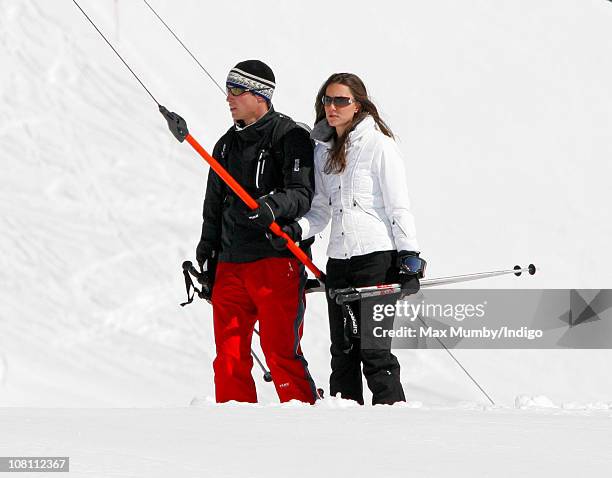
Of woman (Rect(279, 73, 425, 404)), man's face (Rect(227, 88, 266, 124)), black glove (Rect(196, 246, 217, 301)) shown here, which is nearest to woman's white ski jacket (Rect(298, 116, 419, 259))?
woman (Rect(279, 73, 425, 404))

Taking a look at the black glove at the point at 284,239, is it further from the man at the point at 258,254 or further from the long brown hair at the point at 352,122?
the long brown hair at the point at 352,122

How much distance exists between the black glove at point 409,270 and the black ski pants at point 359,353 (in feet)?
0.24

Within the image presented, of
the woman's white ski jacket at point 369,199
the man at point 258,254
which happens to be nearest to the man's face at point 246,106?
the man at point 258,254

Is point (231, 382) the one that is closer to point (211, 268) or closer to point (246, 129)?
point (211, 268)

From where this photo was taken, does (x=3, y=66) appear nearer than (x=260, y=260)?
No

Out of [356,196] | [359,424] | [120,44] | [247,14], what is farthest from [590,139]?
[359,424]

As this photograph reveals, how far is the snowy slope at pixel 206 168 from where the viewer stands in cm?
667

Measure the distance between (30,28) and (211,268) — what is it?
15.9 feet

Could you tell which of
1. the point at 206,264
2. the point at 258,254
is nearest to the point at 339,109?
the point at 258,254

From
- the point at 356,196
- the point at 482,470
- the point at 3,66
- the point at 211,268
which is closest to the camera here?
the point at 482,470

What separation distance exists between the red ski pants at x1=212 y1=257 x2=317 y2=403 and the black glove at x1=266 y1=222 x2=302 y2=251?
8cm

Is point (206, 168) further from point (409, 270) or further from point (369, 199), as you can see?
point (409, 270)

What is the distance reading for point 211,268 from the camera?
15.0 ft

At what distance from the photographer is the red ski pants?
4336 millimetres
